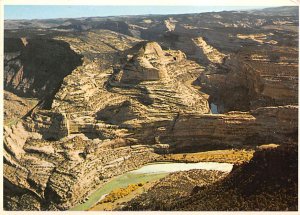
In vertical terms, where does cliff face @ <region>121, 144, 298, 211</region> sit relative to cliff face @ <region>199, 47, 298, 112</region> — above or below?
below

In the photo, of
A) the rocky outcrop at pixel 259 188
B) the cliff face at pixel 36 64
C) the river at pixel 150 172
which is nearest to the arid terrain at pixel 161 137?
the rocky outcrop at pixel 259 188

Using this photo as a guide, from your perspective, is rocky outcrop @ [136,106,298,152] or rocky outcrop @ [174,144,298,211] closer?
rocky outcrop @ [174,144,298,211]

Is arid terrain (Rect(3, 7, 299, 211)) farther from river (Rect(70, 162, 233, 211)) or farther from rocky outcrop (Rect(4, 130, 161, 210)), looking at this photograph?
river (Rect(70, 162, 233, 211))

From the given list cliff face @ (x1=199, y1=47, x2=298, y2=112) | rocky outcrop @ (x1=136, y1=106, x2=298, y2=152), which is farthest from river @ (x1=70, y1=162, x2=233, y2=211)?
cliff face @ (x1=199, y1=47, x2=298, y2=112)

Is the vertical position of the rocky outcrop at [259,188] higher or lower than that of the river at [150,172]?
higher

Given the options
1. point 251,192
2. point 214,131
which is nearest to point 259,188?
point 251,192

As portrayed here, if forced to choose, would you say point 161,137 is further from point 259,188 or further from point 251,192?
point 259,188

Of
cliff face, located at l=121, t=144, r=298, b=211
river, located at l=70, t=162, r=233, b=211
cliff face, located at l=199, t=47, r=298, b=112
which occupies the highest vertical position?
cliff face, located at l=199, t=47, r=298, b=112

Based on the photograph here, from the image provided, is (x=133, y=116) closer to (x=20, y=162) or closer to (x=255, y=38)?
(x=20, y=162)

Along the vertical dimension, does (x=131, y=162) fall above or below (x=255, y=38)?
below

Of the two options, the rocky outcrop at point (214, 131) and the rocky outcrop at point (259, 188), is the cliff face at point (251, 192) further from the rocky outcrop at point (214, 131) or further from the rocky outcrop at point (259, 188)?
the rocky outcrop at point (214, 131)

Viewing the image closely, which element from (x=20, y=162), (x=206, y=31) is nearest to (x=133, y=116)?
(x=20, y=162)
